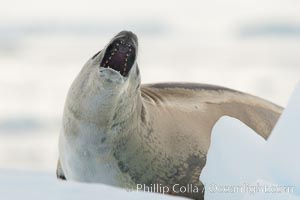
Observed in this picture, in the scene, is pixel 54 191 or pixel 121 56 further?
pixel 121 56

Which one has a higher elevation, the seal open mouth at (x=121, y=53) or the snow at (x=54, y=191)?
the seal open mouth at (x=121, y=53)

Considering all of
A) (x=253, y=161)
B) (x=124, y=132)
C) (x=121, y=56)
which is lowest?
(x=124, y=132)

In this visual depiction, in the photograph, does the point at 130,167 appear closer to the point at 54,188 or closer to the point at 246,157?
the point at 246,157

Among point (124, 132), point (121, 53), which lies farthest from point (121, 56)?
point (124, 132)

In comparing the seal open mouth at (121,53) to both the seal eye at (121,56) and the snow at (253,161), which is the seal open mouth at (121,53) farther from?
the snow at (253,161)

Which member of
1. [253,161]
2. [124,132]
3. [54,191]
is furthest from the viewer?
[124,132]

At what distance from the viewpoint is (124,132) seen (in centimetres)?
657

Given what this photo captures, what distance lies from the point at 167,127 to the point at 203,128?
41 centimetres

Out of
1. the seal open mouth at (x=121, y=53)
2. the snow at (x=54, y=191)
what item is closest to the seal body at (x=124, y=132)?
the seal open mouth at (x=121, y=53)

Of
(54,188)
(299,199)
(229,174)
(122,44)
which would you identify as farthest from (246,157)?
(54,188)

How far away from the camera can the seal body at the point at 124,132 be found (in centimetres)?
623

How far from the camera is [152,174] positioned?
21.7 feet

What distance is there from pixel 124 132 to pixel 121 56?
0.66m

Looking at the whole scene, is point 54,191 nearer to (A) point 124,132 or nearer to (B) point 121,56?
(B) point 121,56
